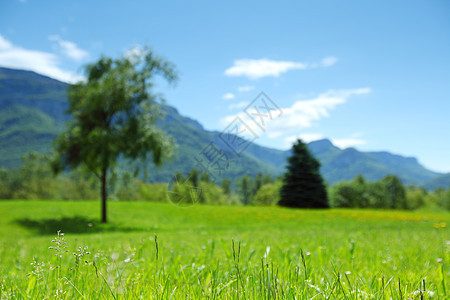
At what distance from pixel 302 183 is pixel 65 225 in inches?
1537

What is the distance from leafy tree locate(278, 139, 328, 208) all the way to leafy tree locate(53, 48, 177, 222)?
34742mm

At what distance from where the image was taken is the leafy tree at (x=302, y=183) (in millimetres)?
50938

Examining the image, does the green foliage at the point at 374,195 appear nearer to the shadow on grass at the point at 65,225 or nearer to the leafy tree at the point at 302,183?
the leafy tree at the point at 302,183

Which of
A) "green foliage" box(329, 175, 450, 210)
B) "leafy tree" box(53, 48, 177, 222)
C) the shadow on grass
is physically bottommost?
"green foliage" box(329, 175, 450, 210)

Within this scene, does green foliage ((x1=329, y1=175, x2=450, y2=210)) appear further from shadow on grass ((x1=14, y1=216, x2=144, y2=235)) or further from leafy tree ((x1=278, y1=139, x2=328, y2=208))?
shadow on grass ((x1=14, y1=216, x2=144, y2=235))

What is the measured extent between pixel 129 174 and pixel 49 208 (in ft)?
37.8

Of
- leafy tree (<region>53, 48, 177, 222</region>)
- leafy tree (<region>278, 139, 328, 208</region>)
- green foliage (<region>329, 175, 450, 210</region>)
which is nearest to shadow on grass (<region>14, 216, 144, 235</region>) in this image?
leafy tree (<region>53, 48, 177, 222</region>)

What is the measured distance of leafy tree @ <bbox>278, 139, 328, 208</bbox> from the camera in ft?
167

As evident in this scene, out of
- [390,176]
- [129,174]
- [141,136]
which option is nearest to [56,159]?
[129,174]

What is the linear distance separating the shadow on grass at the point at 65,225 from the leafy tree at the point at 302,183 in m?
35.8

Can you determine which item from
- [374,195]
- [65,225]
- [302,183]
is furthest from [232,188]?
[65,225]

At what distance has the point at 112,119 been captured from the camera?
21.2 meters

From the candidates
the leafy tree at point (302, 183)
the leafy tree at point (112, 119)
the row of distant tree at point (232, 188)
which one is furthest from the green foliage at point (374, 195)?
the leafy tree at point (112, 119)

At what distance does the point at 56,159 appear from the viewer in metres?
21.4
